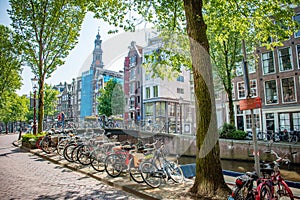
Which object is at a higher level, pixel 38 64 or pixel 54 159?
pixel 38 64

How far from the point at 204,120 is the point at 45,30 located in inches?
492

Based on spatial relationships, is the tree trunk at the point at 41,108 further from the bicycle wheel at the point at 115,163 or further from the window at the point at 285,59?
the window at the point at 285,59

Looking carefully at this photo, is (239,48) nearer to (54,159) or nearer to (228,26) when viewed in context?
(228,26)

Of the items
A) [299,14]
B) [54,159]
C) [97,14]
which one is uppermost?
[299,14]

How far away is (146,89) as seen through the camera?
35156 mm

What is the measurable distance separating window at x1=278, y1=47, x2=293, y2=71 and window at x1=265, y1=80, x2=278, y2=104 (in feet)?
5.19

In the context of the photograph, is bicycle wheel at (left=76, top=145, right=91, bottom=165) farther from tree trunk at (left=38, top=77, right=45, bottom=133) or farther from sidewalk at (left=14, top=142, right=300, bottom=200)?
tree trunk at (left=38, top=77, right=45, bottom=133)

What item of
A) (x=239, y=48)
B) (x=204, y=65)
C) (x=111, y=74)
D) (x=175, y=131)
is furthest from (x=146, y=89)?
(x=204, y=65)

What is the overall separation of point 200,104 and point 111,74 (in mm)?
54322

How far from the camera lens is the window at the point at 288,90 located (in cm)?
2012

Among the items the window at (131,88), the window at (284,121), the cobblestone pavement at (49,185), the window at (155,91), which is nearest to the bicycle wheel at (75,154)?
the cobblestone pavement at (49,185)

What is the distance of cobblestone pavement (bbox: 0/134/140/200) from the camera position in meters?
5.05

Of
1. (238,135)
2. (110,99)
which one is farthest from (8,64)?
(238,135)

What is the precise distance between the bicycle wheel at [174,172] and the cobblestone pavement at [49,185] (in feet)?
4.66
